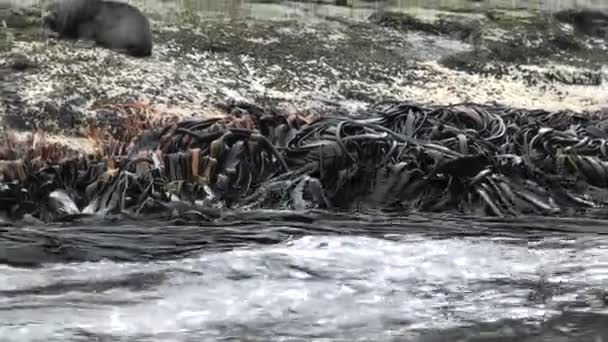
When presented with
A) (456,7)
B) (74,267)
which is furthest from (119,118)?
(456,7)

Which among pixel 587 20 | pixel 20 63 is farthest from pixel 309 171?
pixel 587 20

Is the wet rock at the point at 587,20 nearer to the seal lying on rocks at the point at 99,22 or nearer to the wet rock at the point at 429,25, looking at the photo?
the wet rock at the point at 429,25

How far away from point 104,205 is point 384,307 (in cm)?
212

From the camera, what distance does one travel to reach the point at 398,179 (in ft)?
18.3

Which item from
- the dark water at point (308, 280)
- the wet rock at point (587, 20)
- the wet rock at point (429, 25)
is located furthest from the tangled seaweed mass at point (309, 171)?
the wet rock at point (587, 20)

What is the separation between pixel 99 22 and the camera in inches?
314

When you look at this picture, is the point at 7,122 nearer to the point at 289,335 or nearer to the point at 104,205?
the point at 104,205

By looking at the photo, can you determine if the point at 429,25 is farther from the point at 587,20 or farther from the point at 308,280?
the point at 308,280

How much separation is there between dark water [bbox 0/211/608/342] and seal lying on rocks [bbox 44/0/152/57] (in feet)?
10.8

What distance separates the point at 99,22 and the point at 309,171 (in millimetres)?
3125

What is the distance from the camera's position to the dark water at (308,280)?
3.48m

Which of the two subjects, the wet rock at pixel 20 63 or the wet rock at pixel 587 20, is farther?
the wet rock at pixel 587 20

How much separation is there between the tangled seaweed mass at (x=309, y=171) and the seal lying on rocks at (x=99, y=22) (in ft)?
5.75

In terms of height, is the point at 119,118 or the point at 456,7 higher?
the point at 456,7
